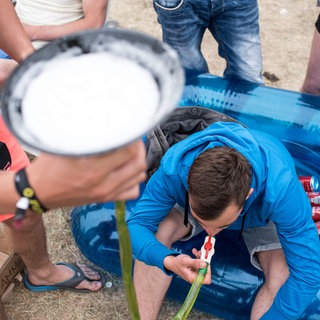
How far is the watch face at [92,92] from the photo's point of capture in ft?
2.16

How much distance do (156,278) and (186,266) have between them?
1.08 feet

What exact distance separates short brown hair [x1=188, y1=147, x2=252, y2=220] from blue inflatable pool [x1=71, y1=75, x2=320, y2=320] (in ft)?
1.45

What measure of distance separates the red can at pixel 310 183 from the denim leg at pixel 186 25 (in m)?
0.78

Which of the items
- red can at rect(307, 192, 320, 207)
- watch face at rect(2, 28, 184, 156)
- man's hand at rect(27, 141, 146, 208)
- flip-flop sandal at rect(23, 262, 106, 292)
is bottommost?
flip-flop sandal at rect(23, 262, 106, 292)

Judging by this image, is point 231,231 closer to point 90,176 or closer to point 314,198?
point 314,198

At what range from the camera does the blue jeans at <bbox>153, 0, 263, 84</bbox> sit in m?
2.17

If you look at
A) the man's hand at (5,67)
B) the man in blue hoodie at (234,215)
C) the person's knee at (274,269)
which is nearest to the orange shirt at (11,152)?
the man's hand at (5,67)

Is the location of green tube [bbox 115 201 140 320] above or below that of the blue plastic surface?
Answer: above

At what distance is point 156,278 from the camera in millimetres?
1838

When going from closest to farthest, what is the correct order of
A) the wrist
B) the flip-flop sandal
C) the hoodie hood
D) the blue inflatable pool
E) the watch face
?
1. the watch face
2. the wrist
3. the hoodie hood
4. the blue inflatable pool
5. the flip-flop sandal

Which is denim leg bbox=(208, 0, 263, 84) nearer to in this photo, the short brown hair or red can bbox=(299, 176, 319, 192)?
red can bbox=(299, 176, 319, 192)

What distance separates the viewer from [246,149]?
1.56 m

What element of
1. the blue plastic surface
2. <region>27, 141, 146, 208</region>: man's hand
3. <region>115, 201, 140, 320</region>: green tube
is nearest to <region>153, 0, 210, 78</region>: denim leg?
the blue plastic surface

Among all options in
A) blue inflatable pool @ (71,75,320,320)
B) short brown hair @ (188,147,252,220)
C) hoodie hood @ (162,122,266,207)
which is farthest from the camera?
blue inflatable pool @ (71,75,320,320)
